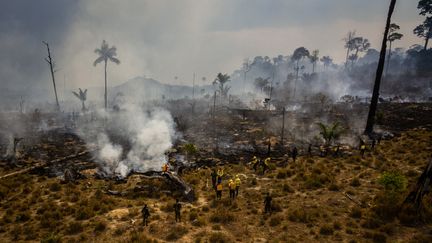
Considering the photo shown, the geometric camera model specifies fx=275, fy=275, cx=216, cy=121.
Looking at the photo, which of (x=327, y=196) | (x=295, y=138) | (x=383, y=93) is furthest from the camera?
(x=383, y=93)

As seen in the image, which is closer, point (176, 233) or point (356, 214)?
point (176, 233)

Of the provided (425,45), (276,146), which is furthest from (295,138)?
(425,45)

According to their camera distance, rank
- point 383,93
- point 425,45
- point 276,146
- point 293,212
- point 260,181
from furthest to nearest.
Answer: point 425,45, point 383,93, point 276,146, point 260,181, point 293,212

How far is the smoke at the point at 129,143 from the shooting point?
27.9 m

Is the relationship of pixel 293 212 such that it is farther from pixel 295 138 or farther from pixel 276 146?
pixel 295 138

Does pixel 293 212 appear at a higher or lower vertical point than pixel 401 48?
lower

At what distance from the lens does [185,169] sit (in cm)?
2694

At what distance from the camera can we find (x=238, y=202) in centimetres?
1748

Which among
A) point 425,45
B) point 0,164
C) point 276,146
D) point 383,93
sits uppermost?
point 425,45

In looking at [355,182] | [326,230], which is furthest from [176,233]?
[355,182]

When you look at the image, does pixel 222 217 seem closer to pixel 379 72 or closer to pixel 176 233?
pixel 176 233

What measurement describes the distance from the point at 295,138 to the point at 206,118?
1885 cm

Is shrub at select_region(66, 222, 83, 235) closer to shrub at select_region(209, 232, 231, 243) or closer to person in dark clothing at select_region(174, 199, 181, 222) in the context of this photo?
person in dark clothing at select_region(174, 199, 181, 222)

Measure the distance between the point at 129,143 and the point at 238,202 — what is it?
69.6 ft
